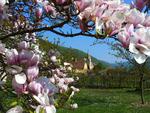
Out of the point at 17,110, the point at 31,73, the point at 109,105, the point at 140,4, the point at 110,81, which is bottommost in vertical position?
the point at 110,81

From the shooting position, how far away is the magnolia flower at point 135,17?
209cm

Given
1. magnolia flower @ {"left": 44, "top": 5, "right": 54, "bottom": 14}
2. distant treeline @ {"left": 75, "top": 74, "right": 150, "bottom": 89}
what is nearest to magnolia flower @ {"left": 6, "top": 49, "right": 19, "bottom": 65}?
magnolia flower @ {"left": 44, "top": 5, "right": 54, "bottom": 14}

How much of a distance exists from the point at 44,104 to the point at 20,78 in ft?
0.49

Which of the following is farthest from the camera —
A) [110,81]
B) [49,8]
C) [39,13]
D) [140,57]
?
[110,81]

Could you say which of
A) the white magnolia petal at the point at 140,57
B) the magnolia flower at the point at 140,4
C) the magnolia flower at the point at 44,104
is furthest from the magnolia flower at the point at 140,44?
the magnolia flower at the point at 44,104

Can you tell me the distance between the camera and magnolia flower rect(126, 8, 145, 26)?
2090mm

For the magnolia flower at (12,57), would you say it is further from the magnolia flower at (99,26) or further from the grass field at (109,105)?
the grass field at (109,105)

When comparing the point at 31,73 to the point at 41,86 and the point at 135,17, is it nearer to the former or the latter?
the point at 41,86

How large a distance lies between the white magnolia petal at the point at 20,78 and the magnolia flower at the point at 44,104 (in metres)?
0.08

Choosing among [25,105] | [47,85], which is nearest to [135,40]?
[47,85]

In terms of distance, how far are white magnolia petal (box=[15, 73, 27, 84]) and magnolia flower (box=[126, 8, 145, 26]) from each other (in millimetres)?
522

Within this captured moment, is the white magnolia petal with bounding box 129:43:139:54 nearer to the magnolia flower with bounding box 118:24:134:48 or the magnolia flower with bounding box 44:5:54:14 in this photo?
the magnolia flower with bounding box 118:24:134:48

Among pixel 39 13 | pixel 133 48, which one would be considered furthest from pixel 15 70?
pixel 39 13

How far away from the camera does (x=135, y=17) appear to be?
2.10 metres
